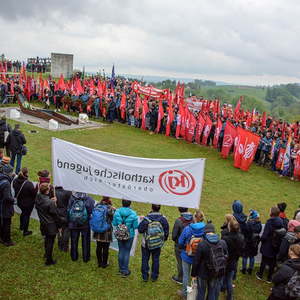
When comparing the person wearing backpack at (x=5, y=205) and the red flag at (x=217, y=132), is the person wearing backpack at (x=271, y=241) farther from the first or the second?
the red flag at (x=217, y=132)

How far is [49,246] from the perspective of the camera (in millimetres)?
6547

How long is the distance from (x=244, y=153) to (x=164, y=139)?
18.1 feet

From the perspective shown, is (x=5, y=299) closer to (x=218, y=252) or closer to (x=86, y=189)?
(x=86, y=189)

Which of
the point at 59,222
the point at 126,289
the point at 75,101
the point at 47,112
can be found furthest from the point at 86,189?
the point at 75,101

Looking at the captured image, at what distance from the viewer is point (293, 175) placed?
14648 millimetres

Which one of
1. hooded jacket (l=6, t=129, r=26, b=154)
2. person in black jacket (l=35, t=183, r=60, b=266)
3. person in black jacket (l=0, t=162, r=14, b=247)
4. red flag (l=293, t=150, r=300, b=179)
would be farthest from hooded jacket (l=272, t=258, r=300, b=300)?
red flag (l=293, t=150, r=300, b=179)

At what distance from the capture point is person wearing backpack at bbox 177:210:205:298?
5371 millimetres

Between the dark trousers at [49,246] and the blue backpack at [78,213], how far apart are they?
0.58 meters

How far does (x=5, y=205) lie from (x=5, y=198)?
0.82ft

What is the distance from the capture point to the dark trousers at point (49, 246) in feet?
21.3

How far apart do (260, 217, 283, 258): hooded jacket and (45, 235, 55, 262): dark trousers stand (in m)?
4.17

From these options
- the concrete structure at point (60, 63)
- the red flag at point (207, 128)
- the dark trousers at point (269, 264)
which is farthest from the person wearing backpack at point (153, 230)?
the concrete structure at point (60, 63)

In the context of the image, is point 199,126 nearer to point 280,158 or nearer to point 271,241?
point 280,158

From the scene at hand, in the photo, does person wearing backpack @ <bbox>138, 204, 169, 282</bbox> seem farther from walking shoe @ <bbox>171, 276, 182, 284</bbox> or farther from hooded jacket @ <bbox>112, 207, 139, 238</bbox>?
walking shoe @ <bbox>171, 276, 182, 284</bbox>
